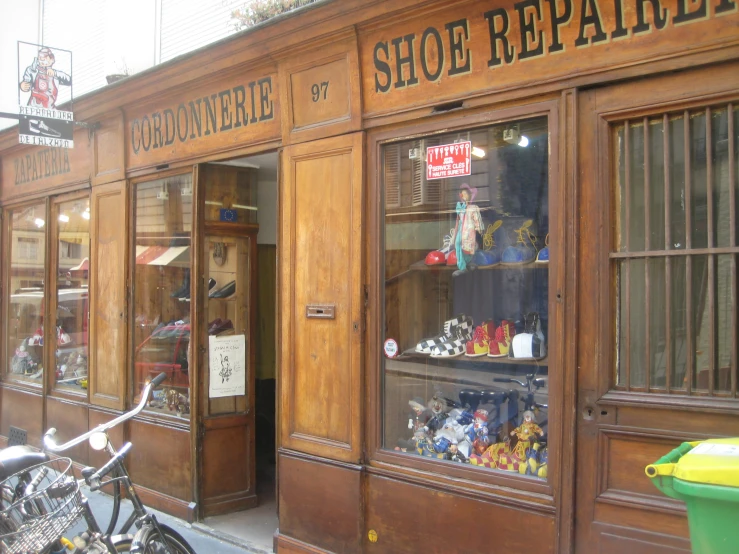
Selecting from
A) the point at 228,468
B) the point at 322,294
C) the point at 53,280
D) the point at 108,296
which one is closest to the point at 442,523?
the point at 322,294

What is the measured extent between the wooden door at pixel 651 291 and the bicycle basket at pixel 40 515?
8.73 ft

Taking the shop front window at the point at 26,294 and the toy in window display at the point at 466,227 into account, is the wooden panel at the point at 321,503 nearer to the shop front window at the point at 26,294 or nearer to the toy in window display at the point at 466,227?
the toy in window display at the point at 466,227

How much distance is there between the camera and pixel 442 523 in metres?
3.97

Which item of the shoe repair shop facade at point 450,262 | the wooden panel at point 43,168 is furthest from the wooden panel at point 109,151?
the wooden panel at point 43,168

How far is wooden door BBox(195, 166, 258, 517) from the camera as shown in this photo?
5.82m

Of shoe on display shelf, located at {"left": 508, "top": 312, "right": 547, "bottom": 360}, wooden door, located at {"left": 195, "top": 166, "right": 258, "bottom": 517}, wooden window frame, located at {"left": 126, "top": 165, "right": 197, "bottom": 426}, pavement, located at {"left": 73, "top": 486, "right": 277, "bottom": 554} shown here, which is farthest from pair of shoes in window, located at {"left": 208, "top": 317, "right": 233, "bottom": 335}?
shoe on display shelf, located at {"left": 508, "top": 312, "right": 547, "bottom": 360}

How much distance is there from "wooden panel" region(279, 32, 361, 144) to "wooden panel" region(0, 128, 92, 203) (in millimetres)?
3256

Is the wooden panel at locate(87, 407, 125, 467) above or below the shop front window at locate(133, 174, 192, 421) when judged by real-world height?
below

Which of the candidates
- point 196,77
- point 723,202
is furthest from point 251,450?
point 723,202

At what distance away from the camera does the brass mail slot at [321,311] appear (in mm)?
4582

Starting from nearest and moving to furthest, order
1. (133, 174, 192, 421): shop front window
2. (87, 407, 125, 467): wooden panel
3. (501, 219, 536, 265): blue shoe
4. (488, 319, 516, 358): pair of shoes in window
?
(501, 219, 536, 265): blue shoe, (488, 319, 516, 358): pair of shoes in window, (133, 174, 192, 421): shop front window, (87, 407, 125, 467): wooden panel

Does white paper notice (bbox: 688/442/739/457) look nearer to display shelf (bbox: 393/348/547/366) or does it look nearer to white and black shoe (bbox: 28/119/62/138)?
display shelf (bbox: 393/348/547/366)

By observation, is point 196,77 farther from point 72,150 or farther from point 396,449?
point 396,449

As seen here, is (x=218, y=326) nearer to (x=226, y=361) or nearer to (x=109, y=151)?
(x=226, y=361)
